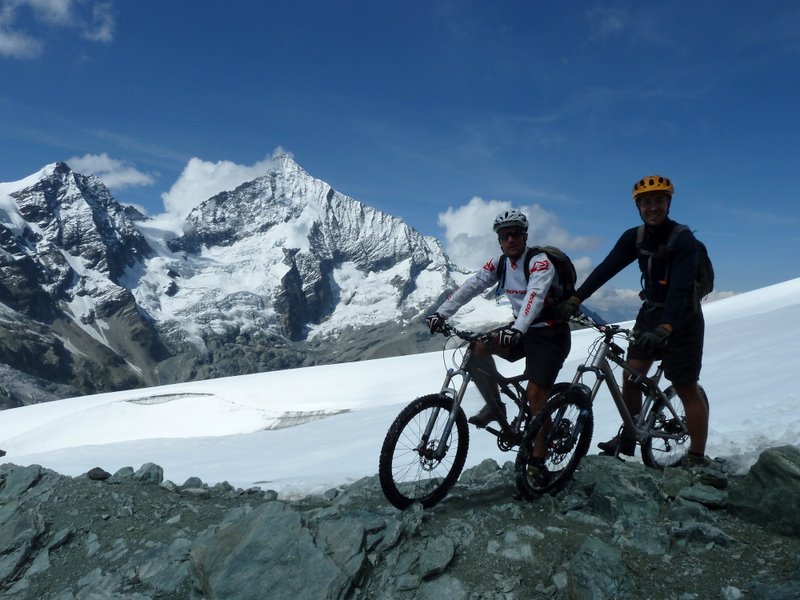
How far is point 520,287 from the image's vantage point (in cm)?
631

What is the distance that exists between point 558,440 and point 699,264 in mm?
2509

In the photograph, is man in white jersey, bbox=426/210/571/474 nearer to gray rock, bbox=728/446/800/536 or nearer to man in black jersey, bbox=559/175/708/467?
man in black jersey, bbox=559/175/708/467

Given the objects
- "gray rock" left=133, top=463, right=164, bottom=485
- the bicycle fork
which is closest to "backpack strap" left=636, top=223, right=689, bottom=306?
the bicycle fork

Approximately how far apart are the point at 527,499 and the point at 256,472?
781cm

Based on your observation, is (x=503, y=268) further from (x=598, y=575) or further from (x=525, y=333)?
(x=598, y=575)

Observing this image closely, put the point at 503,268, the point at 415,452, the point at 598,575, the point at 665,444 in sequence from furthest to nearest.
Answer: the point at 665,444
the point at 503,268
the point at 415,452
the point at 598,575

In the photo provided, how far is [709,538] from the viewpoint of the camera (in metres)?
5.21

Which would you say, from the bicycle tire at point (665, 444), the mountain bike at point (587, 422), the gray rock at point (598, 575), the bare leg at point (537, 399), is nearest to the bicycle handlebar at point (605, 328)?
the mountain bike at point (587, 422)

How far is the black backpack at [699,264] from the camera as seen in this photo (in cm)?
632

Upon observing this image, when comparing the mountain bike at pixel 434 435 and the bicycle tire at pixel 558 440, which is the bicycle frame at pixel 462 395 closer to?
the mountain bike at pixel 434 435

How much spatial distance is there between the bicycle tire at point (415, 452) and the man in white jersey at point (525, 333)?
338 mm

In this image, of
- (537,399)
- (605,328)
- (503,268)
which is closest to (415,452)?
(537,399)

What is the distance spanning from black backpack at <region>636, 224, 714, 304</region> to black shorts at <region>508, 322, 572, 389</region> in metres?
1.42

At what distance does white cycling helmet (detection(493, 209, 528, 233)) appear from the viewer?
20.3 ft
